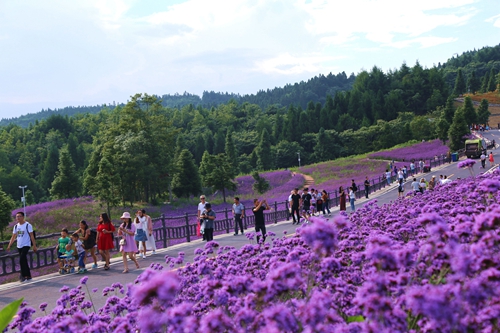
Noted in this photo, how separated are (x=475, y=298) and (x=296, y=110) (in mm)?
143799

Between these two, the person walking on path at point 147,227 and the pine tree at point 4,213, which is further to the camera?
the pine tree at point 4,213

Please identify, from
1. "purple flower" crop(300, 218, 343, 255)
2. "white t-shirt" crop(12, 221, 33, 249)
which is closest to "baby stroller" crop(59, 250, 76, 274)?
"white t-shirt" crop(12, 221, 33, 249)

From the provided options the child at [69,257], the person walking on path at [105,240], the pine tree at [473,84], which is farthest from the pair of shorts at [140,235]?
the pine tree at [473,84]

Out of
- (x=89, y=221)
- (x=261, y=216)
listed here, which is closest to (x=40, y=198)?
(x=89, y=221)

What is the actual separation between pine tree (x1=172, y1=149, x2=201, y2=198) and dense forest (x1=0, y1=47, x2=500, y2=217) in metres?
0.14

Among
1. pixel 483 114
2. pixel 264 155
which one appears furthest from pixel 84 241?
pixel 483 114

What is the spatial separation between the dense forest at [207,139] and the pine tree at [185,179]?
14 cm

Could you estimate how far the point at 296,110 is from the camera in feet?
477

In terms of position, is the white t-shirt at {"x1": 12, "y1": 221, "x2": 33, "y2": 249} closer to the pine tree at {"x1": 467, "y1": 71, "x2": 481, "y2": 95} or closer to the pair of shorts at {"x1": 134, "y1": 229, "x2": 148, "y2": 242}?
the pair of shorts at {"x1": 134, "y1": 229, "x2": 148, "y2": 242}

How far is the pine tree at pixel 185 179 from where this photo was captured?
69375 millimetres

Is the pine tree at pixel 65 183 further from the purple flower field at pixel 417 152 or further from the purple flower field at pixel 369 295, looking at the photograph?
the purple flower field at pixel 369 295

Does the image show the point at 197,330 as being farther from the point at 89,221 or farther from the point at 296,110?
the point at 296,110

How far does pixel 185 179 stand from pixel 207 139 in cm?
7226

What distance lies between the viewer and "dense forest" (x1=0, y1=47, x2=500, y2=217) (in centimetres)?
6319
